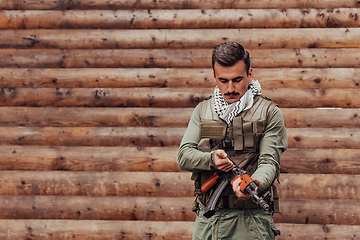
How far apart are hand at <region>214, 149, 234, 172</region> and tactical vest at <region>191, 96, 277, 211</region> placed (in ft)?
0.46

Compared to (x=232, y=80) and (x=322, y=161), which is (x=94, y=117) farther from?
(x=322, y=161)

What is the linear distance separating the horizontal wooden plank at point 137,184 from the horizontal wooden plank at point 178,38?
157cm

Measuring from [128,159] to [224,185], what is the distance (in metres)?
2.11

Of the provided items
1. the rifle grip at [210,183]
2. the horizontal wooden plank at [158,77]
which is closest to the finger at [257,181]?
the rifle grip at [210,183]

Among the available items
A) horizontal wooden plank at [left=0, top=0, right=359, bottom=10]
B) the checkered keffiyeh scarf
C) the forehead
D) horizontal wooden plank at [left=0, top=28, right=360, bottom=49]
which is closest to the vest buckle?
the checkered keffiyeh scarf

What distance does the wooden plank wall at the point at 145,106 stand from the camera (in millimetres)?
3576

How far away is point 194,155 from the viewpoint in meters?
1.79

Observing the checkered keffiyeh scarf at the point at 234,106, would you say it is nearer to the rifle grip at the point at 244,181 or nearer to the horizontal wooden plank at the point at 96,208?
the rifle grip at the point at 244,181

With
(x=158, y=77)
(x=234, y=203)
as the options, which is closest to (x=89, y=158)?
(x=158, y=77)

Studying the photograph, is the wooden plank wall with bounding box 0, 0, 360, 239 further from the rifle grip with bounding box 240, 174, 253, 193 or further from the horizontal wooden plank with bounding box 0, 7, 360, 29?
the rifle grip with bounding box 240, 174, 253, 193

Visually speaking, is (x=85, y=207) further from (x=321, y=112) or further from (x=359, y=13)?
(x=359, y=13)

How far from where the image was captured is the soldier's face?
5.91 feet

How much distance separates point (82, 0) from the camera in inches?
161

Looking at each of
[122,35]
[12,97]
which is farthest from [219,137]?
[12,97]
